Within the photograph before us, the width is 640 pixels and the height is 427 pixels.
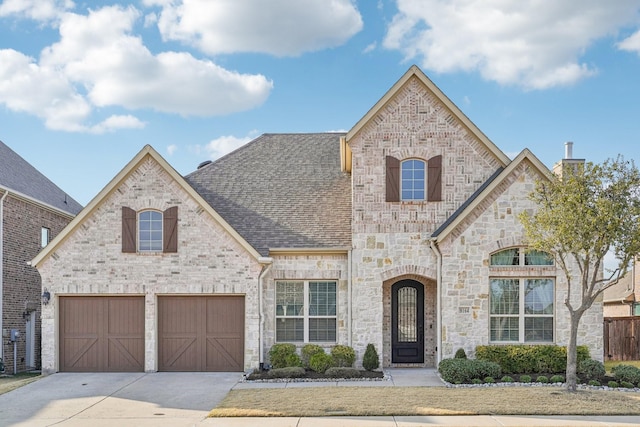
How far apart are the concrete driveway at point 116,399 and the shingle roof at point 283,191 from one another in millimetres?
4349

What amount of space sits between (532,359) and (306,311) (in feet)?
20.8

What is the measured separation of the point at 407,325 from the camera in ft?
→ 58.2

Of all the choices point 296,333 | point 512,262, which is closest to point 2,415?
point 296,333

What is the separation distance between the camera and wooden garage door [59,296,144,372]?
17.2 meters

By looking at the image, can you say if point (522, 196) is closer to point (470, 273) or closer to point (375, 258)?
point (470, 273)

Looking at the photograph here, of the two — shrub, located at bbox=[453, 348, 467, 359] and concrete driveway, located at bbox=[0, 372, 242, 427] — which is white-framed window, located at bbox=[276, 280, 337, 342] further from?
shrub, located at bbox=[453, 348, 467, 359]

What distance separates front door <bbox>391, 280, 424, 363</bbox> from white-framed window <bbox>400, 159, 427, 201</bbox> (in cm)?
262

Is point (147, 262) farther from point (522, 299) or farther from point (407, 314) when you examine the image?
point (522, 299)

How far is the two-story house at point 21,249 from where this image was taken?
64.6 ft

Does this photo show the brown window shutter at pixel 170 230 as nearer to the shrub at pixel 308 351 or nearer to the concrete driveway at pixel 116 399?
the concrete driveway at pixel 116 399

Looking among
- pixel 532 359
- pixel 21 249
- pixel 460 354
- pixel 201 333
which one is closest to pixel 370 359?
pixel 460 354

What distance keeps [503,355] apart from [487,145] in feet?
19.2

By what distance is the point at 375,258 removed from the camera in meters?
17.0

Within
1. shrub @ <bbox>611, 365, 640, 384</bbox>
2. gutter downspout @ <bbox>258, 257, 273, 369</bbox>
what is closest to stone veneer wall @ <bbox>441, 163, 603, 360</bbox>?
shrub @ <bbox>611, 365, 640, 384</bbox>
